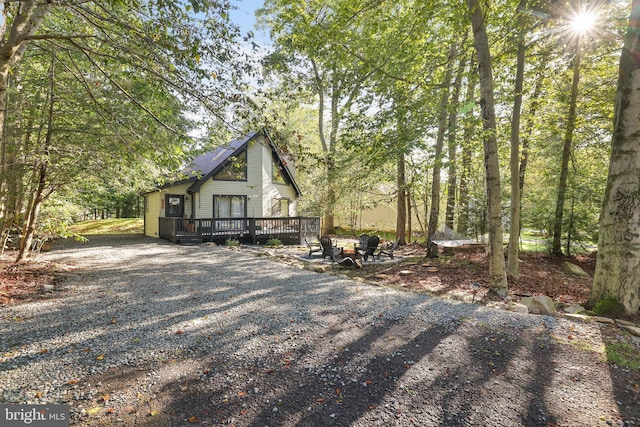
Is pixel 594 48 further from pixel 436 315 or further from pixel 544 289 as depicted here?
pixel 436 315

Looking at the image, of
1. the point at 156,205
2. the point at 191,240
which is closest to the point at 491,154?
the point at 191,240

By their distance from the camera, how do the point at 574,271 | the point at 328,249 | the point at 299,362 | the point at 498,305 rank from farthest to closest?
the point at 328,249, the point at 574,271, the point at 498,305, the point at 299,362

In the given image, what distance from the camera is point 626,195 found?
4363 millimetres

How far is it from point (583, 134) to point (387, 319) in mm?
11352

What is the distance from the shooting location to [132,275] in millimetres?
6996

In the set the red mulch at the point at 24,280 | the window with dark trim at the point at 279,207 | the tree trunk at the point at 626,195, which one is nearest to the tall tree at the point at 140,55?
the red mulch at the point at 24,280

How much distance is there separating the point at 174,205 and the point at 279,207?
5856mm

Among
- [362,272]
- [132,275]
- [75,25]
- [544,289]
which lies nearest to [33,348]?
[132,275]

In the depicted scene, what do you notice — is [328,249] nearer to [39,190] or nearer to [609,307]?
[609,307]

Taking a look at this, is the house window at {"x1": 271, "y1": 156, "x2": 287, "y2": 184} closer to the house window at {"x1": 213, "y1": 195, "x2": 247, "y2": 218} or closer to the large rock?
the house window at {"x1": 213, "y1": 195, "x2": 247, "y2": 218}

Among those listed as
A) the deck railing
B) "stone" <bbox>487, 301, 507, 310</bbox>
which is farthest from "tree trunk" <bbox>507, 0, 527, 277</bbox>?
the deck railing

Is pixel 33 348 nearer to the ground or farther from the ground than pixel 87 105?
nearer to the ground

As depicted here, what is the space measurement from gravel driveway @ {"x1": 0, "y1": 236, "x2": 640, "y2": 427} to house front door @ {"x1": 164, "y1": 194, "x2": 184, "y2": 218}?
11.0 m

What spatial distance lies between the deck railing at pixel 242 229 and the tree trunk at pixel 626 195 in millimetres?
12077
